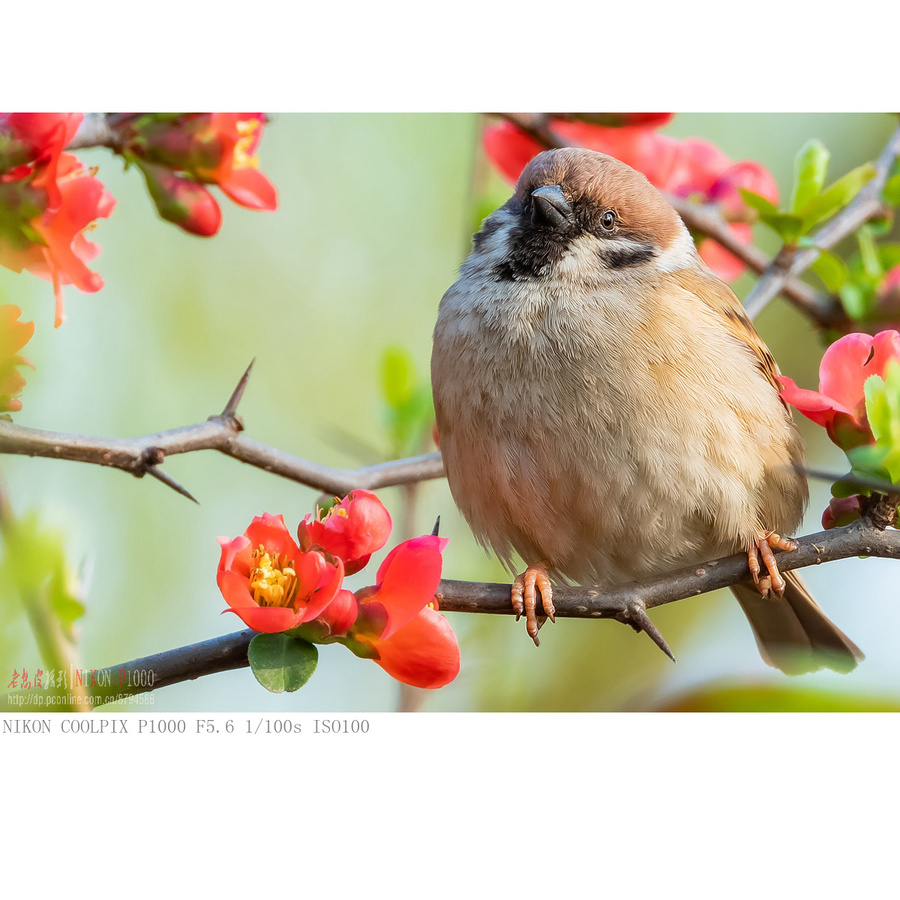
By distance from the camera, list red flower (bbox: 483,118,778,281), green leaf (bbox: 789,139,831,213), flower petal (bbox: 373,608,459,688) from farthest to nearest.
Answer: red flower (bbox: 483,118,778,281) < green leaf (bbox: 789,139,831,213) < flower petal (bbox: 373,608,459,688)

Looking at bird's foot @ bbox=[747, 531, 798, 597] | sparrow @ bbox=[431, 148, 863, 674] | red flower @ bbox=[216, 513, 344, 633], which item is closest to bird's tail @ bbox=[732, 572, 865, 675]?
sparrow @ bbox=[431, 148, 863, 674]

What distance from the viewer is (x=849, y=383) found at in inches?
74.9

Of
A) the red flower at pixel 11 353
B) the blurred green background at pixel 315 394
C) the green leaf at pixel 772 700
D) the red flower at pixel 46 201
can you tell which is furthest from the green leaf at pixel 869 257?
the red flower at pixel 11 353

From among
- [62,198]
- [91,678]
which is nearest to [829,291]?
[62,198]

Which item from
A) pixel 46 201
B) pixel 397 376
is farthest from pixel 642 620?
pixel 46 201

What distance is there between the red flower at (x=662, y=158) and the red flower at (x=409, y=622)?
48.3 inches

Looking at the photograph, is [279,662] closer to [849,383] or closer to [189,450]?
[189,450]

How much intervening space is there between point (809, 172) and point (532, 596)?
1.24 m

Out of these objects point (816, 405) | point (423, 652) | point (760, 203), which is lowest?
point (423, 652)

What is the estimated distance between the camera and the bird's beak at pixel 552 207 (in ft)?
7.23

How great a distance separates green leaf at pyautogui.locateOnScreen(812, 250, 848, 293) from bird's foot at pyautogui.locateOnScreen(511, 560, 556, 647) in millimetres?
1122

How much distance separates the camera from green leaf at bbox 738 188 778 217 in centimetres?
232

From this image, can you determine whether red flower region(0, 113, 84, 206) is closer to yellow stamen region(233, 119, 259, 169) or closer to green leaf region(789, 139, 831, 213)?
yellow stamen region(233, 119, 259, 169)
